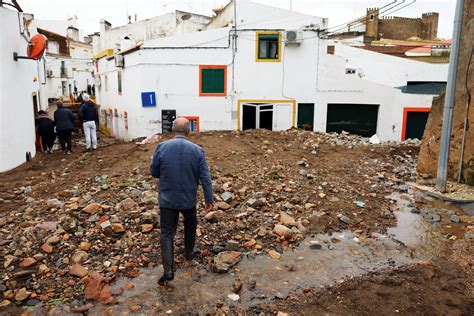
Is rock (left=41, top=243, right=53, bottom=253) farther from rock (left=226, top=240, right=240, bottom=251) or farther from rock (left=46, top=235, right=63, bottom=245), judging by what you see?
rock (left=226, top=240, right=240, bottom=251)

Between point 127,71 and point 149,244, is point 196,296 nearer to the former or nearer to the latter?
point 149,244

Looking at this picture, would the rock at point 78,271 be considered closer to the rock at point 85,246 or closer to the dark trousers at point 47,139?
the rock at point 85,246

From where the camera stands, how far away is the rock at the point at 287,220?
6.17m

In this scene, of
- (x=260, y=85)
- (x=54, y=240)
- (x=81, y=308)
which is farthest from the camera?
(x=260, y=85)

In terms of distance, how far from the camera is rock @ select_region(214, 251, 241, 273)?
4766mm

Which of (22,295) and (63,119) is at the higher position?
(63,119)

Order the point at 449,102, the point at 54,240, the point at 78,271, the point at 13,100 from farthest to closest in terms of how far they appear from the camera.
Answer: the point at 13,100 < the point at 449,102 < the point at 54,240 < the point at 78,271

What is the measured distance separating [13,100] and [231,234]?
25.2 feet

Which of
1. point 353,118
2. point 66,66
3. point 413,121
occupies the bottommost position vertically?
point 413,121

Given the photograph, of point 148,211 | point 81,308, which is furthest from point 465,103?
point 81,308

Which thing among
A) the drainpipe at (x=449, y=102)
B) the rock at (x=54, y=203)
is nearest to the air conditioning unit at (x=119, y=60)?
the rock at (x=54, y=203)

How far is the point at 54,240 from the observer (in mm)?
5262

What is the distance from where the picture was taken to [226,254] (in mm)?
5094

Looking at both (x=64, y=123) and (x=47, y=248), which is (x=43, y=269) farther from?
(x=64, y=123)
